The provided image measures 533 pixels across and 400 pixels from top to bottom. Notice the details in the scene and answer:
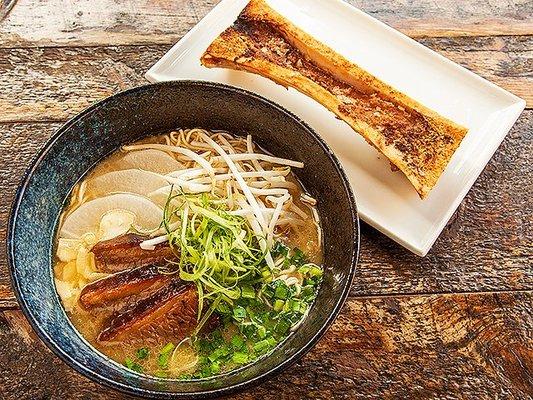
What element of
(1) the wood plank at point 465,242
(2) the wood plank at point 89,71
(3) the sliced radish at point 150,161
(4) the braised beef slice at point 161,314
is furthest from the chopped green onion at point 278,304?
(2) the wood plank at point 89,71

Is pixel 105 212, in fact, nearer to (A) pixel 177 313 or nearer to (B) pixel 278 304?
(A) pixel 177 313

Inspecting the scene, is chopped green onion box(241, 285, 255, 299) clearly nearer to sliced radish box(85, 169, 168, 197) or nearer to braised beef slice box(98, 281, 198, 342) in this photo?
braised beef slice box(98, 281, 198, 342)

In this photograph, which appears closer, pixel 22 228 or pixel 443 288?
pixel 22 228

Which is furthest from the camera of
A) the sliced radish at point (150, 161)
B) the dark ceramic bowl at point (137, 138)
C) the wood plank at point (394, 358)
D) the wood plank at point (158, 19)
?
the wood plank at point (158, 19)

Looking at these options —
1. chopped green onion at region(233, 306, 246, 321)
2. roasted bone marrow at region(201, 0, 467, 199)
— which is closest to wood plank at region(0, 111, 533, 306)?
roasted bone marrow at region(201, 0, 467, 199)

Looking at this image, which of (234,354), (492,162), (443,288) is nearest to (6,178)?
(234,354)

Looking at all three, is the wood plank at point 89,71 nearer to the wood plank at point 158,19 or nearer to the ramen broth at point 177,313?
the wood plank at point 158,19

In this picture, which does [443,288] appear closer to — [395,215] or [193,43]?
[395,215]
